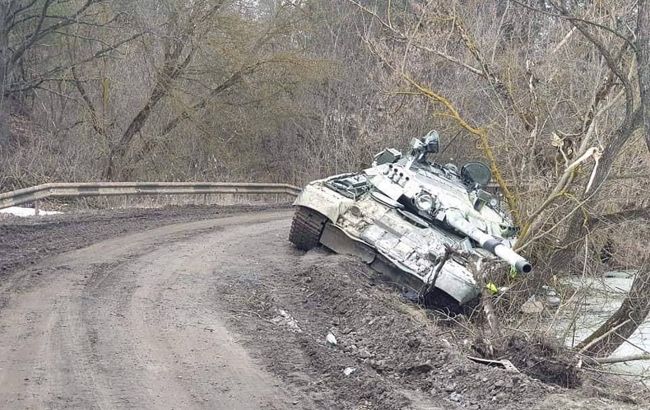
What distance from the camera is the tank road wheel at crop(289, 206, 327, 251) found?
38.9 feet

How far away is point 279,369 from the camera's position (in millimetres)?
6477

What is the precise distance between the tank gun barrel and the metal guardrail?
22.2 feet

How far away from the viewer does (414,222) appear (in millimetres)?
11195


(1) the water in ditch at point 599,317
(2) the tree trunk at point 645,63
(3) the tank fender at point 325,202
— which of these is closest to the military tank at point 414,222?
(3) the tank fender at point 325,202

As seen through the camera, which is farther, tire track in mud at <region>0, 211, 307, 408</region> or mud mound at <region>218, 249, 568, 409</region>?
mud mound at <region>218, 249, 568, 409</region>

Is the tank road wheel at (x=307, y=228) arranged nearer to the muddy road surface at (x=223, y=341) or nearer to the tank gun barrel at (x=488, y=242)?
the muddy road surface at (x=223, y=341)

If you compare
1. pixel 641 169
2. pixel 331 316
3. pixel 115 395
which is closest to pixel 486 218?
pixel 641 169

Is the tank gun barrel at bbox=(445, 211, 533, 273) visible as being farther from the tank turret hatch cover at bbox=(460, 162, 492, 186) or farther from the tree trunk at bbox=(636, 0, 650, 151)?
the tree trunk at bbox=(636, 0, 650, 151)

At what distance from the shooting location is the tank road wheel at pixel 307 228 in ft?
38.9

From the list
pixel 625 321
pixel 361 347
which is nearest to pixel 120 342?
pixel 361 347

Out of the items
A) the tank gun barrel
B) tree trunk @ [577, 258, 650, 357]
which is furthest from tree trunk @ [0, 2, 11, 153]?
tree trunk @ [577, 258, 650, 357]

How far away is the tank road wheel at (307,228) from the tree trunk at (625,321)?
3930 mm

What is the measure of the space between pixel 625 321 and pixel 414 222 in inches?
114

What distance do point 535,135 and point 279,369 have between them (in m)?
7.29
